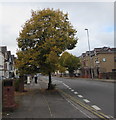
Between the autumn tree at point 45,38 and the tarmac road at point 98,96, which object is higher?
the autumn tree at point 45,38

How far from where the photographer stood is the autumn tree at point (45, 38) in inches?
600

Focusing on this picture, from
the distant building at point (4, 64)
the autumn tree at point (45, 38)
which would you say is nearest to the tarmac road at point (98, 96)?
the autumn tree at point (45, 38)

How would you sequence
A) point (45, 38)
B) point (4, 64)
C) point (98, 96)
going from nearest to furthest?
point (98, 96) < point (45, 38) < point (4, 64)

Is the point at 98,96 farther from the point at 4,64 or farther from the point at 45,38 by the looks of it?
the point at 4,64

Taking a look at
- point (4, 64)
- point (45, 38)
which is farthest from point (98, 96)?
point (4, 64)

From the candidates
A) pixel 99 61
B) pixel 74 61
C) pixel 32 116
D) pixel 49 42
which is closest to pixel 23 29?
pixel 49 42

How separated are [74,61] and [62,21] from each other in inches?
1810

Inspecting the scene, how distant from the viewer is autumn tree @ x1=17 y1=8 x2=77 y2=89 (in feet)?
50.0

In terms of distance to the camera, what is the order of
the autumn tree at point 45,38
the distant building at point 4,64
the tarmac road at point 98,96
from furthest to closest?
the distant building at point 4,64 → the autumn tree at point 45,38 → the tarmac road at point 98,96

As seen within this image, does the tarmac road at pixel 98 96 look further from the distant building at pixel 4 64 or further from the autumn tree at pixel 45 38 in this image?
the distant building at pixel 4 64

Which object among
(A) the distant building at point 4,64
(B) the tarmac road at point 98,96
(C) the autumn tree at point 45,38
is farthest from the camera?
(A) the distant building at point 4,64

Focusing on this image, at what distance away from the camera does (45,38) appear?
625 inches

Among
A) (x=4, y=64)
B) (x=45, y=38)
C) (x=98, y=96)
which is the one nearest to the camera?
(x=98, y=96)

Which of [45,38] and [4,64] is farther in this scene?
[4,64]
